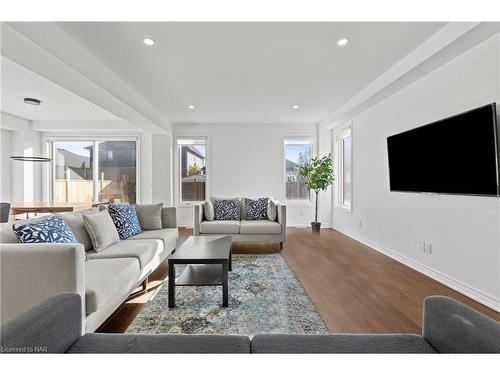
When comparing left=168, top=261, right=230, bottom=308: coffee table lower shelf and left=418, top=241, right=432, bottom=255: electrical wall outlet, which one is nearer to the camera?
left=168, top=261, right=230, bottom=308: coffee table lower shelf

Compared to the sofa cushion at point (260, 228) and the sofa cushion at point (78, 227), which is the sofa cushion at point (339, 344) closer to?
the sofa cushion at point (78, 227)

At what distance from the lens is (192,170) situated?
245 inches

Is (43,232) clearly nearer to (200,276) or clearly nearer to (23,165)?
(200,276)

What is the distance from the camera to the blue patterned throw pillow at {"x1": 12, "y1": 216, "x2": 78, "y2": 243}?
176cm

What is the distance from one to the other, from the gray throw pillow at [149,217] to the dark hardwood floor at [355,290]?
609 mm

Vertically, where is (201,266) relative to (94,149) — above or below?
below

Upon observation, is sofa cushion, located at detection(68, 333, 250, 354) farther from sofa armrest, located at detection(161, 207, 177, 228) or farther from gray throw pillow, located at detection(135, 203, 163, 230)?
sofa armrest, located at detection(161, 207, 177, 228)

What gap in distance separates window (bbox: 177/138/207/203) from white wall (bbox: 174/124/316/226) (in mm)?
202

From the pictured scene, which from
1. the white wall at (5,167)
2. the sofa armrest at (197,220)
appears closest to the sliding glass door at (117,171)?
the white wall at (5,167)

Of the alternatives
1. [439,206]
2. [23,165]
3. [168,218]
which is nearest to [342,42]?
[439,206]

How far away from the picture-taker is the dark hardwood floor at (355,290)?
77.9 inches

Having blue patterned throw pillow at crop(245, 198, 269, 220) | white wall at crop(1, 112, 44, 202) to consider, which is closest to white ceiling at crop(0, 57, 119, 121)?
white wall at crop(1, 112, 44, 202)

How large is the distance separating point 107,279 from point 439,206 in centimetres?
330

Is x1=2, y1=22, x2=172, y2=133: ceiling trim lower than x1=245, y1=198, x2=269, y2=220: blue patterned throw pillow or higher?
higher
